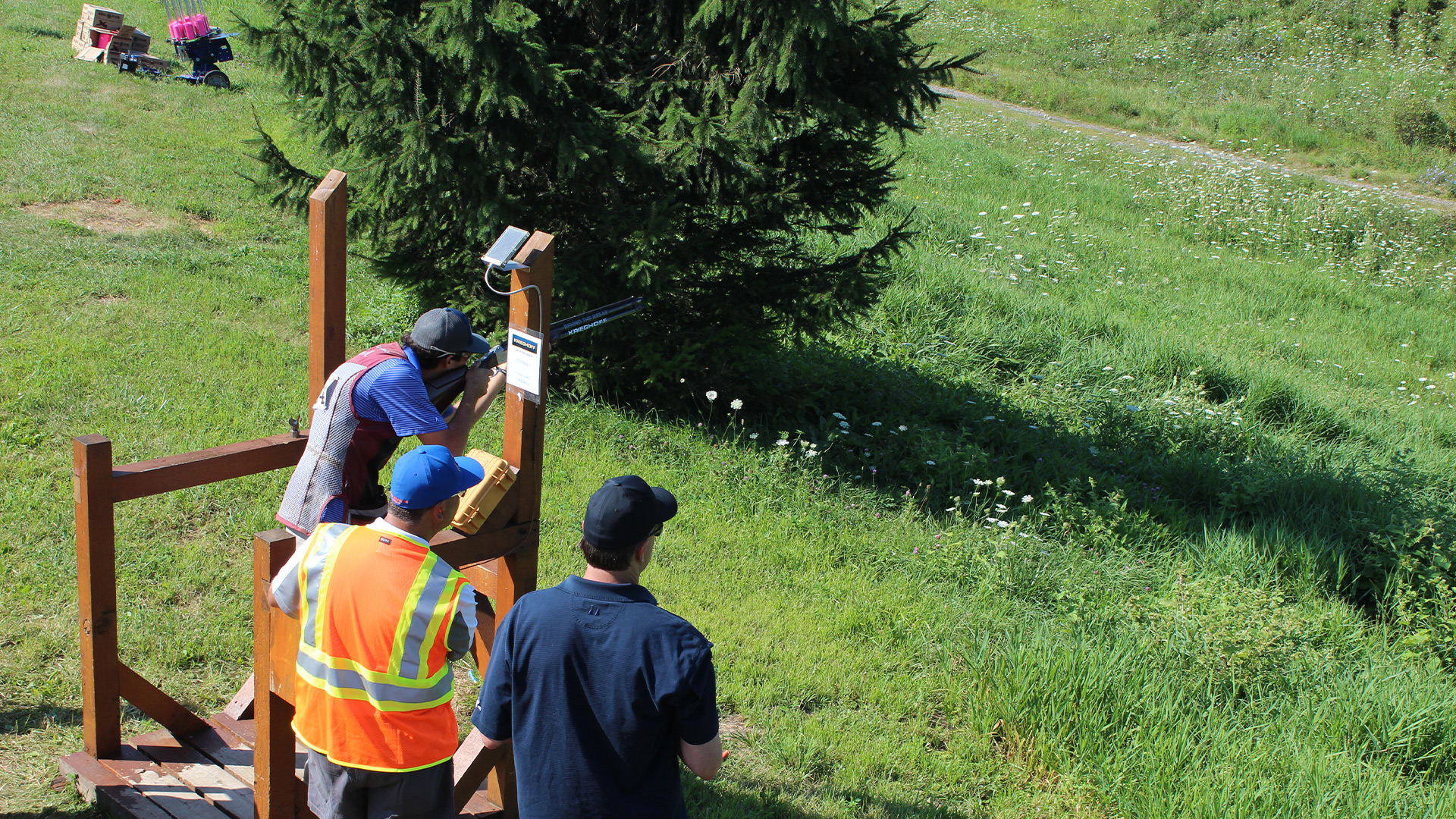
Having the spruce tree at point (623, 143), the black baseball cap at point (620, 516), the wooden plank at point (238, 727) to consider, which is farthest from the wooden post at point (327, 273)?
the spruce tree at point (623, 143)

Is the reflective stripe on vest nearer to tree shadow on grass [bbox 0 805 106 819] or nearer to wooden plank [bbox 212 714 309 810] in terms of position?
wooden plank [bbox 212 714 309 810]

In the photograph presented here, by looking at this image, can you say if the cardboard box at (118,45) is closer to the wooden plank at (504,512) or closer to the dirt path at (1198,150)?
the dirt path at (1198,150)

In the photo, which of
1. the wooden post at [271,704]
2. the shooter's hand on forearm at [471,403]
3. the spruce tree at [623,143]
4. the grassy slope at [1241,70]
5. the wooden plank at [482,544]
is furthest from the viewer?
the grassy slope at [1241,70]

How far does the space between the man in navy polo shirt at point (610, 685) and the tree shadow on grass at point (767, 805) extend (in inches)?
57.8

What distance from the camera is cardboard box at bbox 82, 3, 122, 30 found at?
17.1 m

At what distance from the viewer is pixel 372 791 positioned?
2.82 m

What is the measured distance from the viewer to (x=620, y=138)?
255 inches

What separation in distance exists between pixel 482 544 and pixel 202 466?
3.40 feet

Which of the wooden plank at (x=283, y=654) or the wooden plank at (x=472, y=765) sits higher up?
the wooden plank at (x=283, y=654)

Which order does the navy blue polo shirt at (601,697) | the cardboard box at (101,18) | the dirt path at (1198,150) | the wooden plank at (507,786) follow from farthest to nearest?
the dirt path at (1198,150) < the cardboard box at (101,18) < the wooden plank at (507,786) < the navy blue polo shirt at (601,697)

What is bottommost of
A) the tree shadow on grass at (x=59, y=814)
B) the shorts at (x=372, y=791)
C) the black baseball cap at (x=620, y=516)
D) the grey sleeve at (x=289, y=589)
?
the tree shadow on grass at (x=59, y=814)

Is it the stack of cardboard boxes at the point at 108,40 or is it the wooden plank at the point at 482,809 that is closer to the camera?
the wooden plank at the point at 482,809

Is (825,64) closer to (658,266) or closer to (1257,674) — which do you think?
(658,266)

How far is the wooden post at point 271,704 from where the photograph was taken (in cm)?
276
